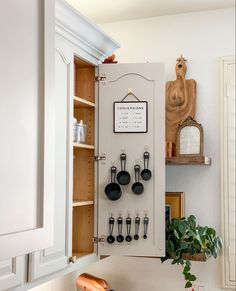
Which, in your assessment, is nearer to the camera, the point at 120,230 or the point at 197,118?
the point at 120,230

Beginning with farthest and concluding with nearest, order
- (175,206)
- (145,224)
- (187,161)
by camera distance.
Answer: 1. (175,206)
2. (187,161)
3. (145,224)

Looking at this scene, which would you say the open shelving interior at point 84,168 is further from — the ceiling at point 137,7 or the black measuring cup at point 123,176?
the ceiling at point 137,7

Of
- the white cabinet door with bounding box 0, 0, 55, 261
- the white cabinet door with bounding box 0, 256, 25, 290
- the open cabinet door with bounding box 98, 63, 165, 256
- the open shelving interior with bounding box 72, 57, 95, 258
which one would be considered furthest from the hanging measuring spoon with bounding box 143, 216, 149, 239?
the white cabinet door with bounding box 0, 0, 55, 261

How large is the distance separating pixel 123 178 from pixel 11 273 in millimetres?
861

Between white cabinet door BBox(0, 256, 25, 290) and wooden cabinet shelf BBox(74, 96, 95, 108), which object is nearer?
white cabinet door BBox(0, 256, 25, 290)

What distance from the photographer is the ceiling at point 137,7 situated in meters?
2.68

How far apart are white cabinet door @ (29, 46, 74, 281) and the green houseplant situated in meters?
0.66

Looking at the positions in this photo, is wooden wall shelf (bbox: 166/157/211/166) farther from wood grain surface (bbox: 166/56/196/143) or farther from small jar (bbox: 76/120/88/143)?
small jar (bbox: 76/120/88/143)

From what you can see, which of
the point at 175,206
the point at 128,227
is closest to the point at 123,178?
the point at 128,227

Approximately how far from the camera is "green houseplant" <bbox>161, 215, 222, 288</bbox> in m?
2.40

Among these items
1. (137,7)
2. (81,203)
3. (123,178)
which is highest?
(137,7)

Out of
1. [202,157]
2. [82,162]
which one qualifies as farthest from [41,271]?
[202,157]

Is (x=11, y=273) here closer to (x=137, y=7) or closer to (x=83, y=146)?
(x=83, y=146)

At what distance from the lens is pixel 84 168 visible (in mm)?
2355
